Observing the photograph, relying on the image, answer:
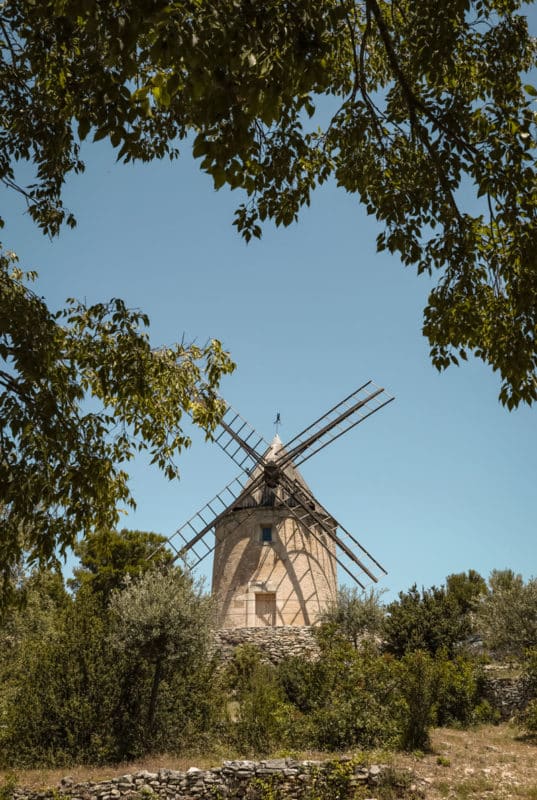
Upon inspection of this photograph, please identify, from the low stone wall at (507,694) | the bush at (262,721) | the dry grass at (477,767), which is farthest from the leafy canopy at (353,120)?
the low stone wall at (507,694)

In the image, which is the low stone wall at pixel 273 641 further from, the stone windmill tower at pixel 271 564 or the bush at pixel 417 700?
the bush at pixel 417 700

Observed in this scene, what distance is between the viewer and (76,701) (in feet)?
41.1

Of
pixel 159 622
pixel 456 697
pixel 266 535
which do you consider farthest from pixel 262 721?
pixel 266 535

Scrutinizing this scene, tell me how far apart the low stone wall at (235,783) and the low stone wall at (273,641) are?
304 inches

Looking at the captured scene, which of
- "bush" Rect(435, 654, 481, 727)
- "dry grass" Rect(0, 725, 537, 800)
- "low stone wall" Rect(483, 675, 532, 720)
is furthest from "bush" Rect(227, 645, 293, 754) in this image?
"low stone wall" Rect(483, 675, 532, 720)

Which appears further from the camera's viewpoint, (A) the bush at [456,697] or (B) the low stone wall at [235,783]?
(A) the bush at [456,697]

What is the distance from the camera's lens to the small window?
839 inches

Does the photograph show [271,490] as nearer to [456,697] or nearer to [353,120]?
[456,697]

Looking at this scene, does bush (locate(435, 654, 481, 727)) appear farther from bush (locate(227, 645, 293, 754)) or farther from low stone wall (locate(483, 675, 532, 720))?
bush (locate(227, 645, 293, 754))

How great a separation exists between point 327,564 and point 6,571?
57.1 ft

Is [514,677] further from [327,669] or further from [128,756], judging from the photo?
[128,756]

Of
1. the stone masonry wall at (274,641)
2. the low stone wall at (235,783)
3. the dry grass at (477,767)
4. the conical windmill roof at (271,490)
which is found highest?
the conical windmill roof at (271,490)

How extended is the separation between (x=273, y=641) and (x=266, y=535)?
4.13 metres

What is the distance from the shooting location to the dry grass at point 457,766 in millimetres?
8719
